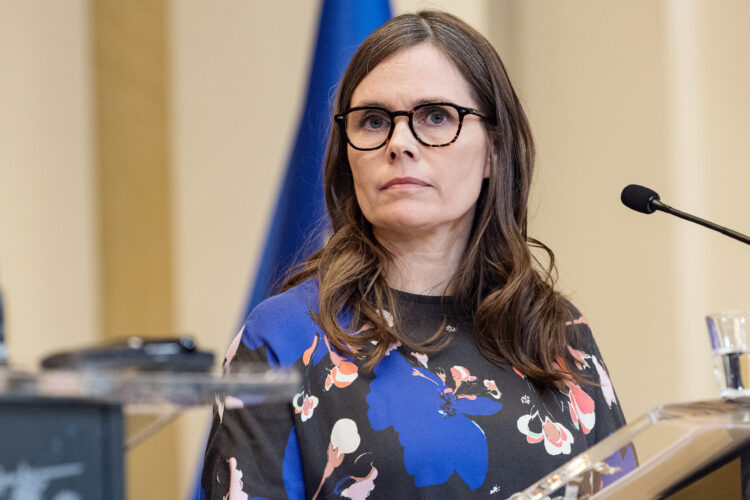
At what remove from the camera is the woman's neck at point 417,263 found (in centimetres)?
162

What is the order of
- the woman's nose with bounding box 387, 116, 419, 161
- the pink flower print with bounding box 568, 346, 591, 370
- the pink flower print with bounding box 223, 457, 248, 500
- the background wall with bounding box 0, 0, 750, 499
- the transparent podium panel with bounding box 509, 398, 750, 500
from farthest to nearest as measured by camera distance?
the background wall with bounding box 0, 0, 750, 499
the pink flower print with bounding box 568, 346, 591, 370
the woman's nose with bounding box 387, 116, 419, 161
the pink flower print with bounding box 223, 457, 248, 500
the transparent podium panel with bounding box 509, 398, 750, 500

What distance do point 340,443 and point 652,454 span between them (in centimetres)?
60

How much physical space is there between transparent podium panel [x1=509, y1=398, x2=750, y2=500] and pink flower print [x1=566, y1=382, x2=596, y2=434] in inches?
25.6

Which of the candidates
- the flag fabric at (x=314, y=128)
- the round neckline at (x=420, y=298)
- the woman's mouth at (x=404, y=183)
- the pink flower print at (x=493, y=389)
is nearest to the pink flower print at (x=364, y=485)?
the pink flower print at (x=493, y=389)

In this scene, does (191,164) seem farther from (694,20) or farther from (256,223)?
(694,20)

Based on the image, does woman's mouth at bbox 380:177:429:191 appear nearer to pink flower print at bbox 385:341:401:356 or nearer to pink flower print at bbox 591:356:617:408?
pink flower print at bbox 385:341:401:356

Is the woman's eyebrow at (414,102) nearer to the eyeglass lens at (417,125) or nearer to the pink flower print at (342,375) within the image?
the eyeglass lens at (417,125)

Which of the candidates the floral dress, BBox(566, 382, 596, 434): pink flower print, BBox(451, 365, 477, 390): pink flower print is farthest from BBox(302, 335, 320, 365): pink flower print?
BBox(566, 382, 596, 434): pink flower print

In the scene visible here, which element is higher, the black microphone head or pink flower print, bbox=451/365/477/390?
the black microphone head

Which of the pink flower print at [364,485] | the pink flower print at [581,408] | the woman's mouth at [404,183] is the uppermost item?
the woman's mouth at [404,183]

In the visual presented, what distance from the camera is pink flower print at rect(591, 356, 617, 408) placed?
5.27ft

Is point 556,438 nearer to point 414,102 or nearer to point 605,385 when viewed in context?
point 605,385

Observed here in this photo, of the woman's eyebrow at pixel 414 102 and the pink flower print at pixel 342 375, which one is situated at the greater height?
the woman's eyebrow at pixel 414 102

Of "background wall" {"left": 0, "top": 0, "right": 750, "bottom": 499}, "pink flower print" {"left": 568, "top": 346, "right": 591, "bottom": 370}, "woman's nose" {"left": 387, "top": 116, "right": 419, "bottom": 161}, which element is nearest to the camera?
"woman's nose" {"left": 387, "top": 116, "right": 419, "bottom": 161}
